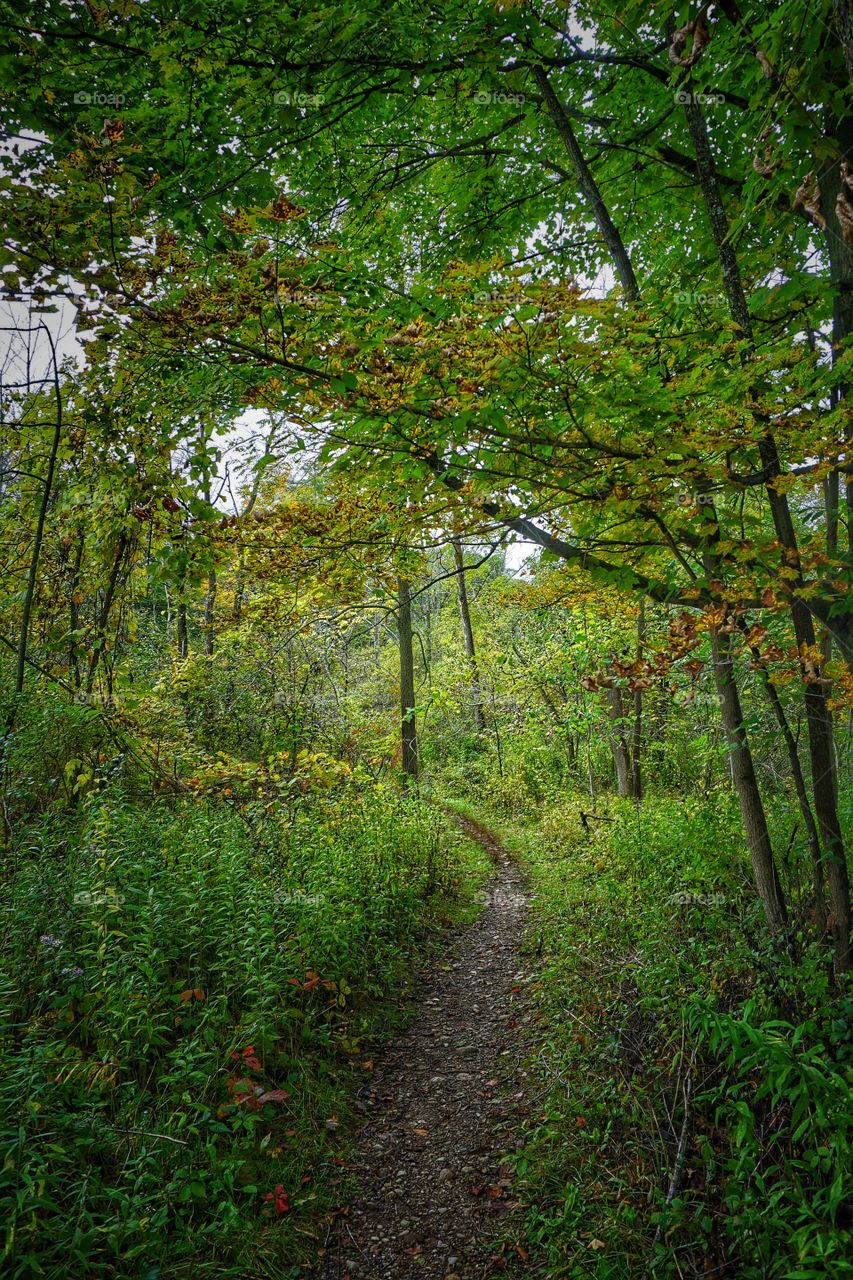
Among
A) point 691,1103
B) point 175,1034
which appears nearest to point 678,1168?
point 691,1103

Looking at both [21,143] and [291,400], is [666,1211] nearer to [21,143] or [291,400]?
[291,400]

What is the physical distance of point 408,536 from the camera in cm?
522

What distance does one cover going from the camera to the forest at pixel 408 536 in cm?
295

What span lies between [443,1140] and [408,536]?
4.56m

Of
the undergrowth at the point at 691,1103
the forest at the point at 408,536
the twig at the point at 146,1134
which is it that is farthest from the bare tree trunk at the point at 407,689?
the twig at the point at 146,1134

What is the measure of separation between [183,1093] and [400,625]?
8892mm

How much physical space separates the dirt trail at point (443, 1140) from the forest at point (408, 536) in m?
0.03

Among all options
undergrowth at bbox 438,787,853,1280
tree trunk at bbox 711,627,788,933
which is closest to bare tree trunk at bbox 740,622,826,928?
undergrowth at bbox 438,787,853,1280

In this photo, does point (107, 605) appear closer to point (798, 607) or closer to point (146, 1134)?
point (146, 1134)

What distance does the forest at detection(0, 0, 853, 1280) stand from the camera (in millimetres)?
2947

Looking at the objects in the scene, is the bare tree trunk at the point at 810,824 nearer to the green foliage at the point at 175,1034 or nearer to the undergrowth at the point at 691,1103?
the undergrowth at the point at 691,1103

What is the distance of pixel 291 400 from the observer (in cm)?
369

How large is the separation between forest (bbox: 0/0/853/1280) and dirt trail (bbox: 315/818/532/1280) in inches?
1.2

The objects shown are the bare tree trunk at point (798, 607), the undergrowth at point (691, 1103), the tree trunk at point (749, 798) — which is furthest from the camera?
the tree trunk at point (749, 798)
